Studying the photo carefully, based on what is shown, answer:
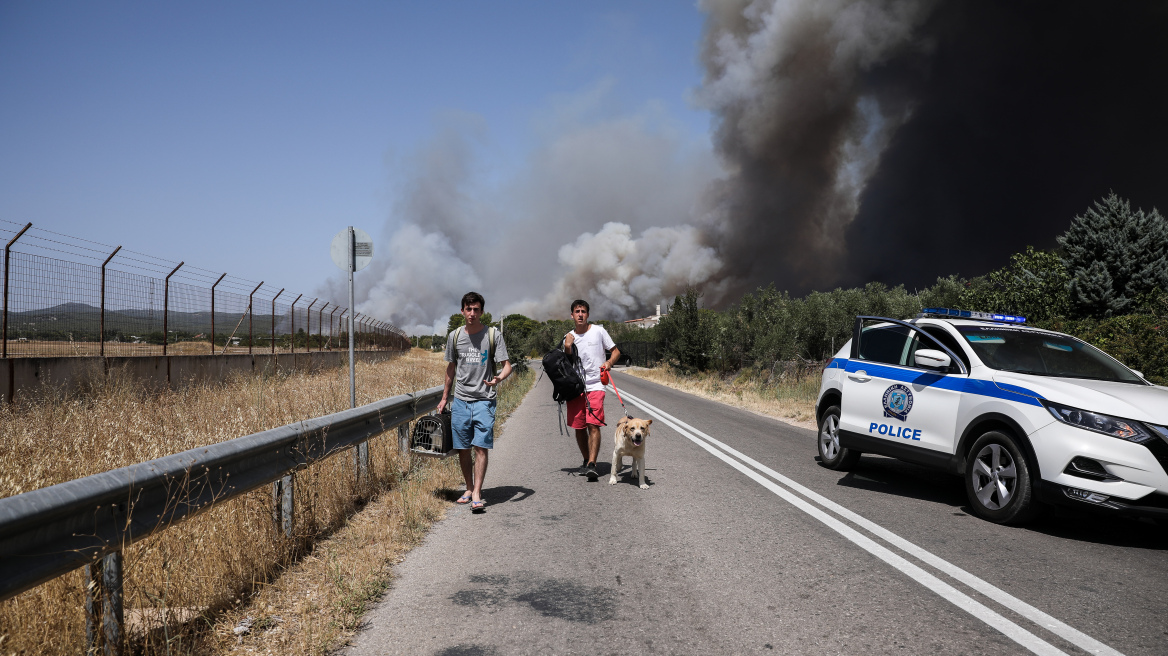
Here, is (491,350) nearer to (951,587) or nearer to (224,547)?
(224,547)

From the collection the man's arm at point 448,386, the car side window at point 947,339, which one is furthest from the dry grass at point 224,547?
the car side window at point 947,339

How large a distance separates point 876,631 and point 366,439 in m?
4.57

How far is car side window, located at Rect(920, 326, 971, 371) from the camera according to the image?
616 cm

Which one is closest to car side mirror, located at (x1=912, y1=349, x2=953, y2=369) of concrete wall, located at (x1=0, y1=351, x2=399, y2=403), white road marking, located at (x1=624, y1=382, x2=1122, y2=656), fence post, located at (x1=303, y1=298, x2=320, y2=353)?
white road marking, located at (x1=624, y1=382, x2=1122, y2=656)

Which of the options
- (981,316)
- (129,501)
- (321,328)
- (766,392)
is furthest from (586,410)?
(321,328)

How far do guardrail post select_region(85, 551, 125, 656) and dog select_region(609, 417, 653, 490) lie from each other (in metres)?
4.68

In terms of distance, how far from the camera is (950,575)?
160 inches

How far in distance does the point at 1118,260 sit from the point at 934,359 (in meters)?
29.2

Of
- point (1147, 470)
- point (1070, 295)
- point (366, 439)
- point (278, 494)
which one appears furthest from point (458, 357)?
point (1070, 295)

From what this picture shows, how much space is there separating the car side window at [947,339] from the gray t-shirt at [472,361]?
4.23 m

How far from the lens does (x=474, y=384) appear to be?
598cm

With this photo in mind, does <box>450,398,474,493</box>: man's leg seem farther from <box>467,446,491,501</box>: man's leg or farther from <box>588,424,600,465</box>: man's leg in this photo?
<box>588,424,600,465</box>: man's leg

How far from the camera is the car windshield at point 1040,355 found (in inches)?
231

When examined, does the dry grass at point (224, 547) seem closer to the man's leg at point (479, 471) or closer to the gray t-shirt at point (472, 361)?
the man's leg at point (479, 471)
